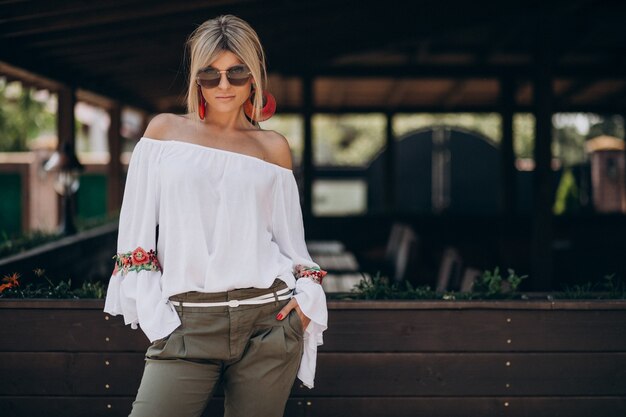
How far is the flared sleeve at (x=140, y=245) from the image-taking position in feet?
7.09

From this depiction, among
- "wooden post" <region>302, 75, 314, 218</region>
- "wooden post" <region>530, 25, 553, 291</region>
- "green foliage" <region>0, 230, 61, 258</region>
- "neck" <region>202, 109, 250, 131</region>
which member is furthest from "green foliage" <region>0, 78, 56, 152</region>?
"neck" <region>202, 109, 250, 131</region>

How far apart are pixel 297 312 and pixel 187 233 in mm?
402

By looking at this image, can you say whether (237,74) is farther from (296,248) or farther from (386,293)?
(386,293)

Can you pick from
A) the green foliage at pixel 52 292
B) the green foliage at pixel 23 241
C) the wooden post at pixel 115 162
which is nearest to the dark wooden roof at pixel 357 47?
the wooden post at pixel 115 162

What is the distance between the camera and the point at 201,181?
2.16 m

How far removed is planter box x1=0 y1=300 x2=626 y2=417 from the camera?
3.16 meters

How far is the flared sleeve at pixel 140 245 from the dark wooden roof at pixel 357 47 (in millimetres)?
2403

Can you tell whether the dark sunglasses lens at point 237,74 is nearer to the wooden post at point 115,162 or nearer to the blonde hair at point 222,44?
the blonde hair at point 222,44

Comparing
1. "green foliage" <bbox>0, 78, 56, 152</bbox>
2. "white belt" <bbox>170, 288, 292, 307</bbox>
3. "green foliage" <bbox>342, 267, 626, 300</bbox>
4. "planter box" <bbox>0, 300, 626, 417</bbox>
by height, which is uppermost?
"green foliage" <bbox>0, 78, 56, 152</bbox>

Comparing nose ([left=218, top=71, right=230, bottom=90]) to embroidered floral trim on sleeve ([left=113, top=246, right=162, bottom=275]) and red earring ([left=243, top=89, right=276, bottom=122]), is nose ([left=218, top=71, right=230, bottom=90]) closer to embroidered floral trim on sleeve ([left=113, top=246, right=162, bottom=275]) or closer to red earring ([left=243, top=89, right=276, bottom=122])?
red earring ([left=243, top=89, right=276, bottom=122])

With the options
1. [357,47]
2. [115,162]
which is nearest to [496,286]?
[357,47]

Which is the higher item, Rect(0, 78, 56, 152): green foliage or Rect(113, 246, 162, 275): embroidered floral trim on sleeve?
Rect(0, 78, 56, 152): green foliage

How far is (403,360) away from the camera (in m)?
3.20

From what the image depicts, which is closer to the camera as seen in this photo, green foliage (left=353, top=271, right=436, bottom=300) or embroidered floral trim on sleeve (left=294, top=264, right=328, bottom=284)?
embroidered floral trim on sleeve (left=294, top=264, right=328, bottom=284)
